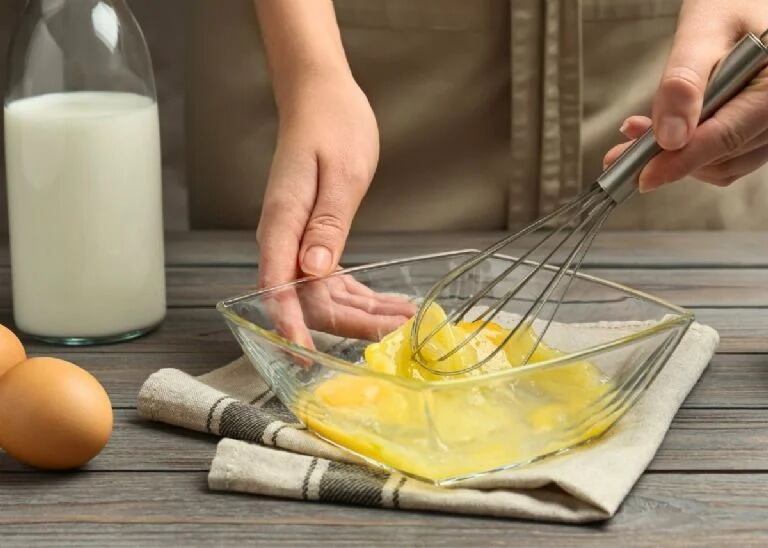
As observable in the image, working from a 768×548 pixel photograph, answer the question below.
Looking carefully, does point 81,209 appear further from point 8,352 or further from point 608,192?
point 608,192

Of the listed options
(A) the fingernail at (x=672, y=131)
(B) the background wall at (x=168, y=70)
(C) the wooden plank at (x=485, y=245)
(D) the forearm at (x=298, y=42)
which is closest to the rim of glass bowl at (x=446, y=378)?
(A) the fingernail at (x=672, y=131)

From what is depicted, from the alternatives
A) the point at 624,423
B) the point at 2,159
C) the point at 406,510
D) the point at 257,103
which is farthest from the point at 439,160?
the point at 406,510

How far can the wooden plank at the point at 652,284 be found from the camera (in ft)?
→ 4.06

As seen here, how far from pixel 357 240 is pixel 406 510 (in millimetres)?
668

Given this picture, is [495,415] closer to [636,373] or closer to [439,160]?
[636,373]

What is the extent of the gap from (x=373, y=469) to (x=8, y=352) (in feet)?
0.90

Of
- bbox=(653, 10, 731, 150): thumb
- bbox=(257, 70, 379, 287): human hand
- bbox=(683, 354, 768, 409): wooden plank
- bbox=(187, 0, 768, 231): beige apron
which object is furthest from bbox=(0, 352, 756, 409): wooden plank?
bbox=(187, 0, 768, 231): beige apron

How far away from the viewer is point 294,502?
2.69 feet

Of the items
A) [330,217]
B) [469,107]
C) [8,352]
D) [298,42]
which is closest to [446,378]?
[330,217]

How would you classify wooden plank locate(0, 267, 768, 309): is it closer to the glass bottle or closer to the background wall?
the glass bottle

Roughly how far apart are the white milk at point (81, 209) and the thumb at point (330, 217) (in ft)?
0.52

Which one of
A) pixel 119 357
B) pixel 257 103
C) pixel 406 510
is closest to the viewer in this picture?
pixel 406 510

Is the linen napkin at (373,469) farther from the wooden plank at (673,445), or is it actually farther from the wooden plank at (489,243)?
the wooden plank at (489,243)

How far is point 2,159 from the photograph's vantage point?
1.71m
